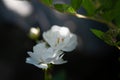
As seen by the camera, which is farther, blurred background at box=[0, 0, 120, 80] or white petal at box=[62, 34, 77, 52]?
blurred background at box=[0, 0, 120, 80]

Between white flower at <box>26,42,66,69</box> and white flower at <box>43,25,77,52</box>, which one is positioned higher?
white flower at <box>43,25,77,52</box>

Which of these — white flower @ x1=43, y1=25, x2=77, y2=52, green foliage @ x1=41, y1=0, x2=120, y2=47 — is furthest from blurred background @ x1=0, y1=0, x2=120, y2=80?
green foliage @ x1=41, y1=0, x2=120, y2=47

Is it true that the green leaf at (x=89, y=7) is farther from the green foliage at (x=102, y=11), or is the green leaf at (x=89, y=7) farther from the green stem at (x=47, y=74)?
the green stem at (x=47, y=74)

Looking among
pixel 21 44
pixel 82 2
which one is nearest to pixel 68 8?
pixel 82 2

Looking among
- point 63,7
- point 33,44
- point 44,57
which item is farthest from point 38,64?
point 33,44

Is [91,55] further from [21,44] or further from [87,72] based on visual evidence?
[21,44]

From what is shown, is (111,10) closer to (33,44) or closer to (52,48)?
→ (52,48)

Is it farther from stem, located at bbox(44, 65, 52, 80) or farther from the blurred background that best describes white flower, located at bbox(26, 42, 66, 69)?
the blurred background
